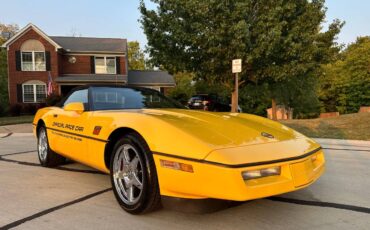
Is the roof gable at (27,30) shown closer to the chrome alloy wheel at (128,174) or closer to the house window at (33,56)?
the house window at (33,56)

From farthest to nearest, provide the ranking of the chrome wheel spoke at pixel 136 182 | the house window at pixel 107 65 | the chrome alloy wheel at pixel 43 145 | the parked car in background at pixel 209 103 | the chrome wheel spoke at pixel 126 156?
the house window at pixel 107 65 → the parked car in background at pixel 209 103 → the chrome alloy wheel at pixel 43 145 → the chrome wheel spoke at pixel 126 156 → the chrome wheel spoke at pixel 136 182

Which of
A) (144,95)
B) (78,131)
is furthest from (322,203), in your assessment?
(78,131)

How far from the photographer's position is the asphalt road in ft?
10.3

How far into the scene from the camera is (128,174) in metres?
3.54

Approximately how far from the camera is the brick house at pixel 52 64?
2706 centimetres

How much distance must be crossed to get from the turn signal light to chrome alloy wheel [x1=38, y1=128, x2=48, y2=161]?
325 centimetres

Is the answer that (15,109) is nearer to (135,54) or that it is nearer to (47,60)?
(47,60)

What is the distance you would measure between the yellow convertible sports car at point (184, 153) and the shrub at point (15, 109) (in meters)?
24.0

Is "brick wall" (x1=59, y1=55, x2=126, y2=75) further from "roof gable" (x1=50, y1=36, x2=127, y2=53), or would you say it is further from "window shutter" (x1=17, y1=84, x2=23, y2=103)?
"window shutter" (x1=17, y1=84, x2=23, y2=103)

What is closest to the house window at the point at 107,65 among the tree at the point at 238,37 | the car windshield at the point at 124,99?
the tree at the point at 238,37

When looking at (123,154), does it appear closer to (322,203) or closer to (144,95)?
(144,95)

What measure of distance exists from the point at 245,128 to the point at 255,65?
42.0 ft

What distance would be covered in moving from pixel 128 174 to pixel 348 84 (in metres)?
40.7

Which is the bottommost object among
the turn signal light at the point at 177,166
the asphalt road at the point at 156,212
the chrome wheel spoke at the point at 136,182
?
the asphalt road at the point at 156,212
